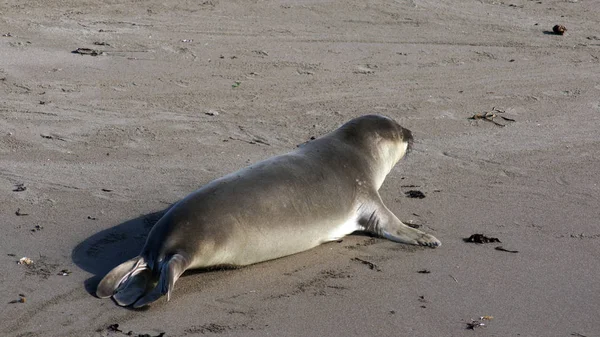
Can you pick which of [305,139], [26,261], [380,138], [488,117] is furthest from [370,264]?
[488,117]

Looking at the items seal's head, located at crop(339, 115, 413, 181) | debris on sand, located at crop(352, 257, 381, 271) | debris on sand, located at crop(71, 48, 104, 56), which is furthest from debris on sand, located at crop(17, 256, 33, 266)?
debris on sand, located at crop(71, 48, 104, 56)

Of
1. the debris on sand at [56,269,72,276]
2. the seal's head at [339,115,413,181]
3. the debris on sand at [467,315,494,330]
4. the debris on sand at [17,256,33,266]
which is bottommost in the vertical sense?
the debris on sand at [17,256,33,266]

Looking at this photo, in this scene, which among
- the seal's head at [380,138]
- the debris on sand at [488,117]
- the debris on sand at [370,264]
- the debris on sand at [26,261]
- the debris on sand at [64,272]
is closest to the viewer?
the debris on sand at [64,272]

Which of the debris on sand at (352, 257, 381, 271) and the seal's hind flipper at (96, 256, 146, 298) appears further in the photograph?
the debris on sand at (352, 257, 381, 271)

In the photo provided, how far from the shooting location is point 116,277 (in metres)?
4.42

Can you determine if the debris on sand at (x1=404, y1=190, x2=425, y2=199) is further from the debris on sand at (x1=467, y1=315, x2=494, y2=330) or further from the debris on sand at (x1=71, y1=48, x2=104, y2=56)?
the debris on sand at (x1=71, y1=48, x2=104, y2=56)

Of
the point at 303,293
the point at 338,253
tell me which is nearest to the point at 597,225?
the point at 338,253

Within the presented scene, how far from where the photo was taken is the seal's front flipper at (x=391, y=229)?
5.25m

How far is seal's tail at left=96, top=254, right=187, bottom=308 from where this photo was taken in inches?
170

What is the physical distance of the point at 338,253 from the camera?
5.14 m

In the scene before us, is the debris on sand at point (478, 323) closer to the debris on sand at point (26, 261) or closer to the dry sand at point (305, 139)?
the dry sand at point (305, 139)

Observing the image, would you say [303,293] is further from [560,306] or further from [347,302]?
[560,306]

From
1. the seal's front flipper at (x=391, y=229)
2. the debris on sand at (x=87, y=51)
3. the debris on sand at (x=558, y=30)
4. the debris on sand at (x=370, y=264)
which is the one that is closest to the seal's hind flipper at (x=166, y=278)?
the debris on sand at (x=370, y=264)

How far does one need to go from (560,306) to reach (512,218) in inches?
46.6
